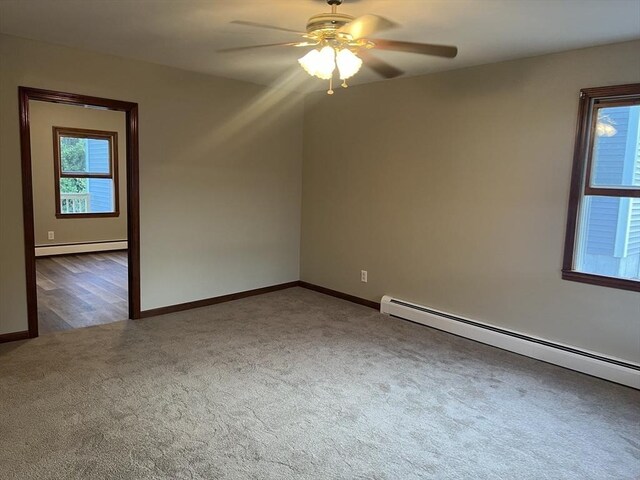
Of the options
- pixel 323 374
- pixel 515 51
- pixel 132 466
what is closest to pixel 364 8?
pixel 515 51

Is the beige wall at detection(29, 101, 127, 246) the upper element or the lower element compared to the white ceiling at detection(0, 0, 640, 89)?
lower

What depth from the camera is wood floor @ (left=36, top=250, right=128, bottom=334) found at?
4195 millimetres

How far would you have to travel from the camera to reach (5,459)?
6.98ft

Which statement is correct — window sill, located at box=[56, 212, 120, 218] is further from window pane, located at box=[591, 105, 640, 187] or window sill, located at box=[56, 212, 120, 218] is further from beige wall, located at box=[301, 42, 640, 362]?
window pane, located at box=[591, 105, 640, 187]

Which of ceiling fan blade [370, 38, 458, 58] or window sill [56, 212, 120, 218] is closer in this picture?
ceiling fan blade [370, 38, 458, 58]

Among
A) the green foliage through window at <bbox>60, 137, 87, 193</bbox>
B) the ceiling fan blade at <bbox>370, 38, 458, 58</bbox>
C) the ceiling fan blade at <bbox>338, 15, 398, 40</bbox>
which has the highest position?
the ceiling fan blade at <bbox>370, 38, 458, 58</bbox>

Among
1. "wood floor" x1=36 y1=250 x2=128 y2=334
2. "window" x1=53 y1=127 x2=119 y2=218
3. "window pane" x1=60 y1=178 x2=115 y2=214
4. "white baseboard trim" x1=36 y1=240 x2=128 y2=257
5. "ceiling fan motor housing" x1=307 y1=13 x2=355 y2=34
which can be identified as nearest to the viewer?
"ceiling fan motor housing" x1=307 y1=13 x2=355 y2=34

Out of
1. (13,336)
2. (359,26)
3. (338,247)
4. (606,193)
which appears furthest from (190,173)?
(606,193)

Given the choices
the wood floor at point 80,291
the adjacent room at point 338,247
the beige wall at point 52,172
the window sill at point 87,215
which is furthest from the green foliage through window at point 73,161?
the adjacent room at point 338,247

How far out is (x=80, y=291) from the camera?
517 centimetres

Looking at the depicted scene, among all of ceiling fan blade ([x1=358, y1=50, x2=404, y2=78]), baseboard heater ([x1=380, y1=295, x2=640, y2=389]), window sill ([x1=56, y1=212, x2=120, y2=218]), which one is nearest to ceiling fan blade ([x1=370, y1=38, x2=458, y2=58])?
ceiling fan blade ([x1=358, y1=50, x2=404, y2=78])

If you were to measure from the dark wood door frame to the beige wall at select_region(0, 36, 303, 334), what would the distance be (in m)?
0.05

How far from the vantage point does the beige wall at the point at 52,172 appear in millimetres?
6867

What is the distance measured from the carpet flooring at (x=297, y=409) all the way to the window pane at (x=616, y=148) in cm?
143
